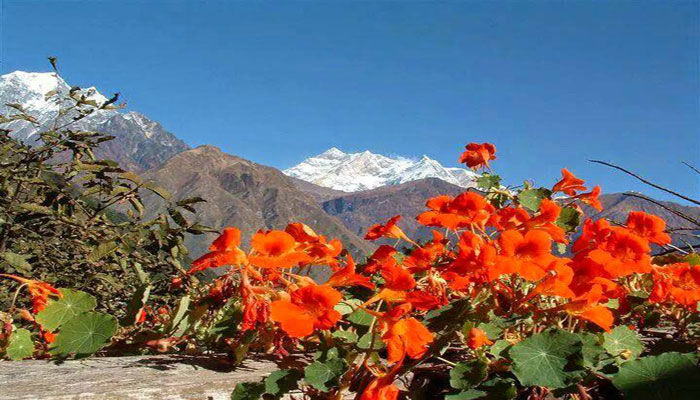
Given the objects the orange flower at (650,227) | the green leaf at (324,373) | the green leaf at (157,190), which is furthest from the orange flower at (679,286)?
the green leaf at (157,190)

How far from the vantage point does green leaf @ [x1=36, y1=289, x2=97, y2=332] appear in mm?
1698

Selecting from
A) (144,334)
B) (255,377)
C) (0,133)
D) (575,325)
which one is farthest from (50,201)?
(575,325)

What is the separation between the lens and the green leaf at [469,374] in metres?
1.21

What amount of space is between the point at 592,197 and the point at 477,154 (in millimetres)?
626

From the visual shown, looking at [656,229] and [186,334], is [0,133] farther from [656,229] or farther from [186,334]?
[656,229]

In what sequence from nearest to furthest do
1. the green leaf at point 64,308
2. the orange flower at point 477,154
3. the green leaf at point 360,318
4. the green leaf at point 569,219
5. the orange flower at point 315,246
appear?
the orange flower at point 315,246, the green leaf at point 360,318, the green leaf at point 64,308, the green leaf at point 569,219, the orange flower at point 477,154

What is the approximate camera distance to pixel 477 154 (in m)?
2.54

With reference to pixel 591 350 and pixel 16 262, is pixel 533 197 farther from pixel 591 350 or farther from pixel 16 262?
pixel 16 262

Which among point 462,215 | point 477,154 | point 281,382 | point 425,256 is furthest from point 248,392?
point 477,154

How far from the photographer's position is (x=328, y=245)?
Result: 1363mm

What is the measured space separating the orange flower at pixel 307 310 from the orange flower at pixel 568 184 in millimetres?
1380

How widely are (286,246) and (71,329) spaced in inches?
29.5

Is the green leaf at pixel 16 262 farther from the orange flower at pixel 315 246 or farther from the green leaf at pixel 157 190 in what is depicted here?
the orange flower at pixel 315 246

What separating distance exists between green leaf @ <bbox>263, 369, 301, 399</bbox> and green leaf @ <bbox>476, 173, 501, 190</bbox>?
1.39m
